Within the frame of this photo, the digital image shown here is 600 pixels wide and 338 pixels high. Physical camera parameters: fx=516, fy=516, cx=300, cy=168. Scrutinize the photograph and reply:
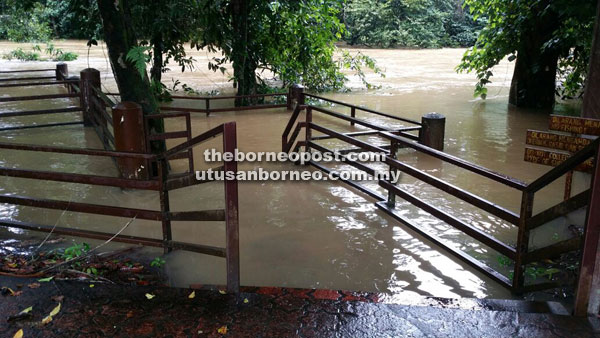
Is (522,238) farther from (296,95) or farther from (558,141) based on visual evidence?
(296,95)

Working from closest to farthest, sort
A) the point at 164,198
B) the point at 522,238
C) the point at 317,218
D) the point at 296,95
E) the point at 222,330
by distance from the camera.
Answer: the point at 222,330 < the point at 522,238 < the point at 164,198 < the point at 317,218 < the point at 296,95

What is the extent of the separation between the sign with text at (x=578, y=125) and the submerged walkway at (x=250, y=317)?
67.2 inches

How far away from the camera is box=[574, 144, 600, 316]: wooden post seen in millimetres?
2941

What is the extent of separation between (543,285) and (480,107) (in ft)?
39.2

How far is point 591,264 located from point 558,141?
1.51m

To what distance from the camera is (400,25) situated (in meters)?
40.7

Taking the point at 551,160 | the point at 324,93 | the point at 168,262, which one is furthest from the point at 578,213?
the point at 324,93

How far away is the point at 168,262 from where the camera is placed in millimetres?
4711

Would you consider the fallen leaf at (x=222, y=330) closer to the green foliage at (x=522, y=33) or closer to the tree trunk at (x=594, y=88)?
the tree trunk at (x=594, y=88)

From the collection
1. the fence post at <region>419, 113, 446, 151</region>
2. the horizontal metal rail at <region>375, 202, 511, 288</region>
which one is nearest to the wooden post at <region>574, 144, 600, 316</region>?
the horizontal metal rail at <region>375, 202, 511, 288</region>

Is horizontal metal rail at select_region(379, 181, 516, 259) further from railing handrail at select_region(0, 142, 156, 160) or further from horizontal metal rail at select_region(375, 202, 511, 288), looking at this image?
railing handrail at select_region(0, 142, 156, 160)

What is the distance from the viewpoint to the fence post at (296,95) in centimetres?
1295

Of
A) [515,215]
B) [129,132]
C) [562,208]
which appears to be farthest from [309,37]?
[562,208]

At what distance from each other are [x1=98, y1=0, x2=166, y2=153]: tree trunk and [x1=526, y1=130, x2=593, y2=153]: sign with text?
202 inches
